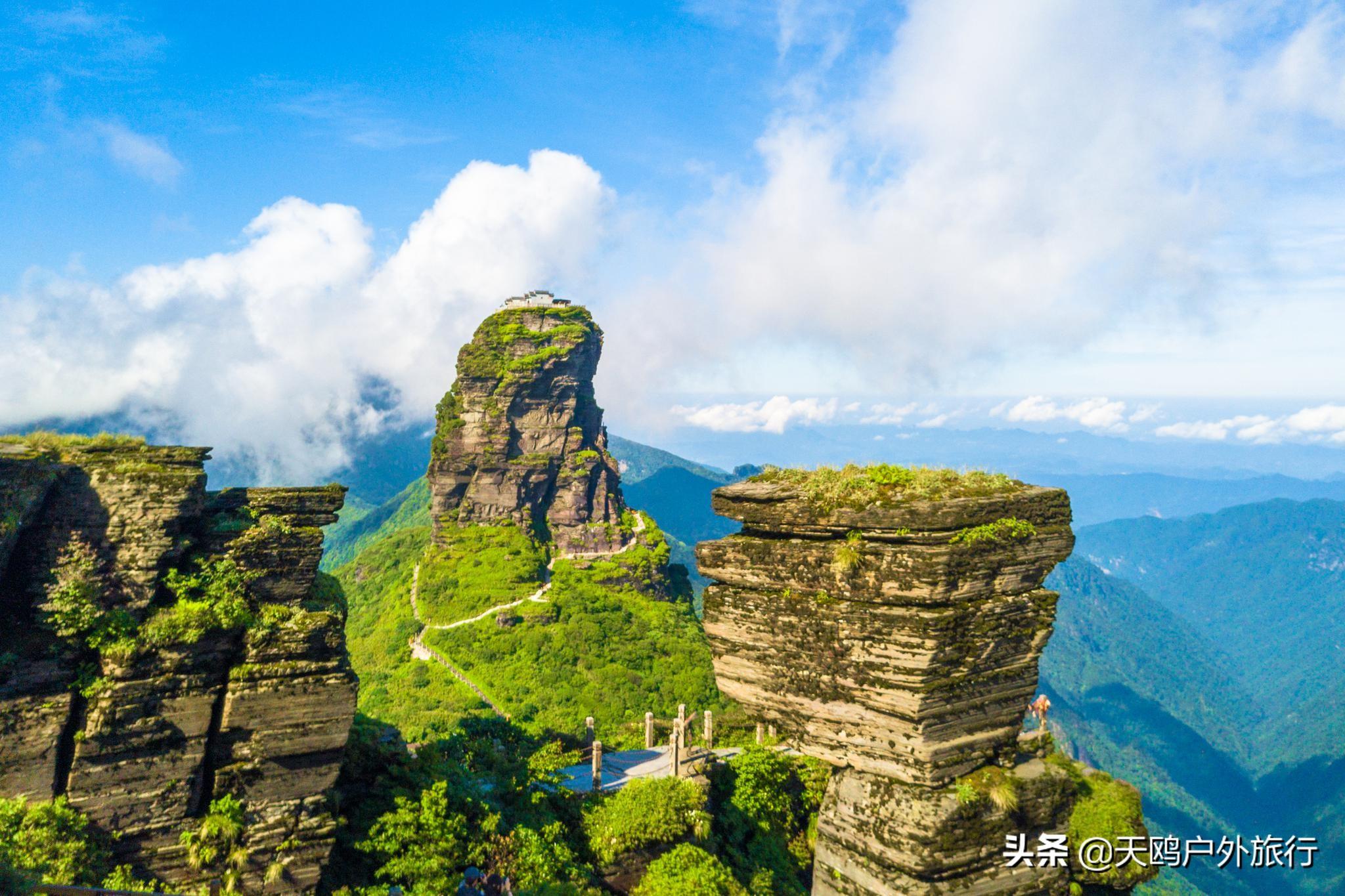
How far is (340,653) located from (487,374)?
166 ft

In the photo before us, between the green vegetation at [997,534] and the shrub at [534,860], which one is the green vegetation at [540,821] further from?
the green vegetation at [997,534]

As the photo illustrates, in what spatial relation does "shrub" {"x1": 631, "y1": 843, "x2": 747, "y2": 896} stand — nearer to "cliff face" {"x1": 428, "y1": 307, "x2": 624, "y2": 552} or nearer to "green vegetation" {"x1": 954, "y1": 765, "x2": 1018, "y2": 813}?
"green vegetation" {"x1": 954, "y1": 765, "x2": 1018, "y2": 813}

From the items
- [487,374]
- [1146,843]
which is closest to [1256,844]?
[1146,843]

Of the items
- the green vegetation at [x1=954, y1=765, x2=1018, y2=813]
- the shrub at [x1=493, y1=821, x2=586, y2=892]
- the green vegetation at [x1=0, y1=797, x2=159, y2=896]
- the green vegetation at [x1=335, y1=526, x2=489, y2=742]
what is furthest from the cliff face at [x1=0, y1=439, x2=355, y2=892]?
the green vegetation at [x1=335, y1=526, x2=489, y2=742]

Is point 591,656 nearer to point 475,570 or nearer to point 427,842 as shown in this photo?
point 475,570

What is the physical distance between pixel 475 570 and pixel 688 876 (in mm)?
45318

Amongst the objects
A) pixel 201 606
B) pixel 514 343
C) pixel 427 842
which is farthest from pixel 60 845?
pixel 514 343

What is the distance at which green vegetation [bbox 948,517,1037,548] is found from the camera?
6422 millimetres

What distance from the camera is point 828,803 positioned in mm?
7031

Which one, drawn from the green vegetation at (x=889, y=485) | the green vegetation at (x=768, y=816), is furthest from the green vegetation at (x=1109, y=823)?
the green vegetation at (x=768, y=816)

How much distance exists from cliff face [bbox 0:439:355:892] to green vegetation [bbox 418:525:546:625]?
43.8m

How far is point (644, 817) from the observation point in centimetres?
2198

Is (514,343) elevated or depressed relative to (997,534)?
elevated

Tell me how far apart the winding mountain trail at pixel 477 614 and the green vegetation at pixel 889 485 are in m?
45.4
